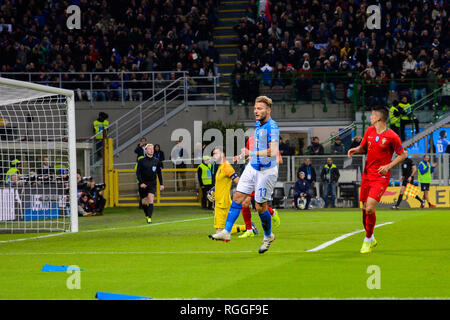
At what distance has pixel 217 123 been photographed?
28.8 metres

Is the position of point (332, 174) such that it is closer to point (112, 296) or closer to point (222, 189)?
point (222, 189)

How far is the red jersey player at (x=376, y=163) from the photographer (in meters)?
11.4

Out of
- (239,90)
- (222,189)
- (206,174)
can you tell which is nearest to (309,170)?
(206,174)

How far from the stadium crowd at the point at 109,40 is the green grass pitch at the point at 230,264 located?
1686 centimetres

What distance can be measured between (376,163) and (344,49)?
2104 cm

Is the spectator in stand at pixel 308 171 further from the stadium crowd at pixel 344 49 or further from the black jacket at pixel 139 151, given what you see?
the black jacket at pixel 139 151

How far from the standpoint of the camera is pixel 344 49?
3184cm

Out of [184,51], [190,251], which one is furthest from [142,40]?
[190,251]

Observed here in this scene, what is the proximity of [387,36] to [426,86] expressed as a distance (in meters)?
3.78

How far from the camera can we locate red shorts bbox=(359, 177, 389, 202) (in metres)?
11.4

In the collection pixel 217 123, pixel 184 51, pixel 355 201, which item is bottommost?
pixel 355 201

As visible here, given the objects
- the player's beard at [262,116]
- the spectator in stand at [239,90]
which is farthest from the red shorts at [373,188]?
the spectator in stand at [239,90]
